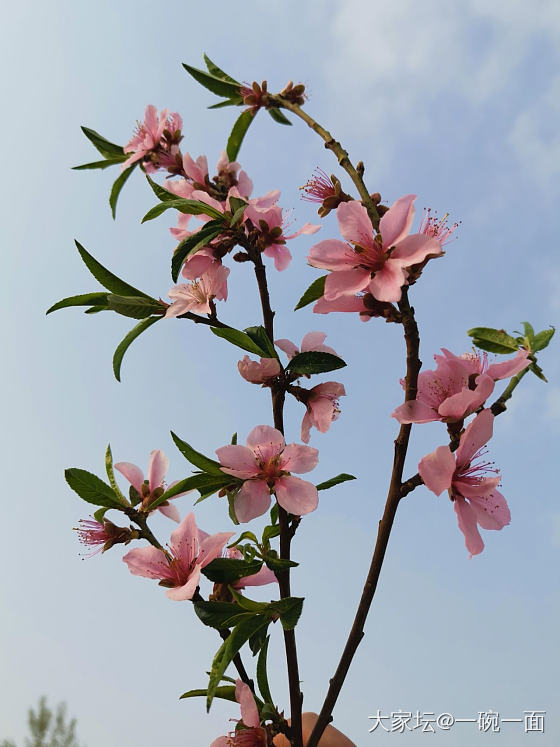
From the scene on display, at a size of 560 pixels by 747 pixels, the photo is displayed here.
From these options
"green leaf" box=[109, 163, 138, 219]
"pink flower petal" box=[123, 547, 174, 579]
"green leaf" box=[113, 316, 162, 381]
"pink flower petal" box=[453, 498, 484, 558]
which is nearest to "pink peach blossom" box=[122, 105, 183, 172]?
"green leaf" box=[109, 163, 138, 219]

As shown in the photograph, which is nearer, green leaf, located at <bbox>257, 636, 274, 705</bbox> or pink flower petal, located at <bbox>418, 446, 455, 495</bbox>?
pink flower petal, located at <bbox>418, 446, 455, 495</bbox>

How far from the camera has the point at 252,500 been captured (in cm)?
115

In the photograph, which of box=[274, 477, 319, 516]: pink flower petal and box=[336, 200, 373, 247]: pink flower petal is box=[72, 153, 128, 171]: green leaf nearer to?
box=[336, 200, 373, 247]: pink flower petal

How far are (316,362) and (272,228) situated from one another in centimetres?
39

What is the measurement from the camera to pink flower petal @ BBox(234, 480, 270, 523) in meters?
1.15

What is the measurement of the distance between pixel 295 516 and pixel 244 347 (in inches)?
13.2


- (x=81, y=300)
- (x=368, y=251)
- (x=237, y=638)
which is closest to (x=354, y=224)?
(x=368, y=251)

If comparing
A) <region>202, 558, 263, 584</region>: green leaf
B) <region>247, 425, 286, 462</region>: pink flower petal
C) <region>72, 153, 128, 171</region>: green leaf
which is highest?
<region>72, 153, 128, 171</region>: green leaf

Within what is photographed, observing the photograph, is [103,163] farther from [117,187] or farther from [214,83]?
[214,83]

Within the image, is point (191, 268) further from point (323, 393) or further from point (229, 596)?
point (229, 596)

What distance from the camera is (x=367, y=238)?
111 centimetres

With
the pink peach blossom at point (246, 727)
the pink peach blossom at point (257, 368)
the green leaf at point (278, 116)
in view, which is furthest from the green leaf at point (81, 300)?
the pink peach blossom at point (246, 727)

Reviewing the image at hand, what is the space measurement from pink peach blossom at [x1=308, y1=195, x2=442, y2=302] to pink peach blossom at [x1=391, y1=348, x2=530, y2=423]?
0.18m

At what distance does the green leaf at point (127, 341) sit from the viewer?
1.32m
